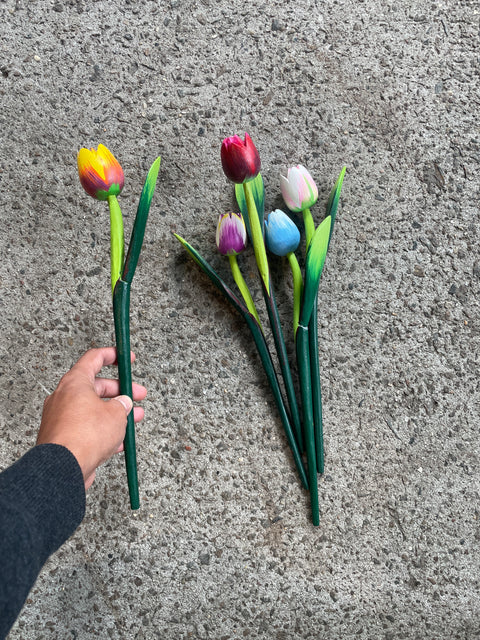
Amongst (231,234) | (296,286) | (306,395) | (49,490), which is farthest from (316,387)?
(49,490)

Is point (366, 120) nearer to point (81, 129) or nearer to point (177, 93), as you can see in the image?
point (177, 93)

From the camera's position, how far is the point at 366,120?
777 millimetres

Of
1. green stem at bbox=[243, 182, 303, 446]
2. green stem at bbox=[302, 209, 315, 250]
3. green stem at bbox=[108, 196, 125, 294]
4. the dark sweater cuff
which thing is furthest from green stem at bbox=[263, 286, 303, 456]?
the dark sweater cuff

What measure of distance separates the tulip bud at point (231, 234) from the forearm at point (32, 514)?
0.35m

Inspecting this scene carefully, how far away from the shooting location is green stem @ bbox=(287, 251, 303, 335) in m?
0.71

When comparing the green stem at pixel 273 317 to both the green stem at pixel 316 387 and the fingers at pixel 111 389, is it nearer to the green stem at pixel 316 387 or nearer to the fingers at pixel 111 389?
the green stem at pixel 316 387

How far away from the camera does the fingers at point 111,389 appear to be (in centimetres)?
67

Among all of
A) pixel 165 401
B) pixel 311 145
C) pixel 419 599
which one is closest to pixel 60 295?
pixel 165 401

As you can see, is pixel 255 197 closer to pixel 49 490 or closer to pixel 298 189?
pixel 298 189

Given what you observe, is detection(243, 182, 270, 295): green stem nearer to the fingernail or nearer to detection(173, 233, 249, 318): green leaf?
detection(173, 233, 249, 318): green leaf

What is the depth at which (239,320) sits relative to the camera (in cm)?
76

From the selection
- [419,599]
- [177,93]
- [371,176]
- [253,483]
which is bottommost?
[419,599]

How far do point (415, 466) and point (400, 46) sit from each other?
648 mm

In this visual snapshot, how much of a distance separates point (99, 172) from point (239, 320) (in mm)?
288
